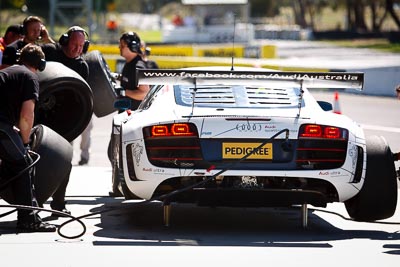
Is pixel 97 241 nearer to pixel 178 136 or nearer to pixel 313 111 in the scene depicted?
pixel 178 136

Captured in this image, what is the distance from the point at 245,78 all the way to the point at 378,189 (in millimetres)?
1453

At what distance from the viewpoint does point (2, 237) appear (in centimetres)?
884

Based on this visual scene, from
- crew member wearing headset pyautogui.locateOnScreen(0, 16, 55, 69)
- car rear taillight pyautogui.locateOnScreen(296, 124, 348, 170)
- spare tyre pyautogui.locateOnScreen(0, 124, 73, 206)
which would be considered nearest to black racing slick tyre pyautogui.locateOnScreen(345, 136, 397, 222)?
car rear taillight pyautogui.locateOnScreen(296, 124, 348, 170)

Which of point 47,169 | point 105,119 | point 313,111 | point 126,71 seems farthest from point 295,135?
point 105,119

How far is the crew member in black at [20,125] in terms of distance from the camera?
898cm

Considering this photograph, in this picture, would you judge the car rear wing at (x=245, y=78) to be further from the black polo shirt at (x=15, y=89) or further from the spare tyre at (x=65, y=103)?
the spare tyre at (x=65, y=103)

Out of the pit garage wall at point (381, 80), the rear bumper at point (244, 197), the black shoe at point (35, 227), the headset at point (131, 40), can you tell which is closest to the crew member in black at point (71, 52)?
the headset at point (131, 40)

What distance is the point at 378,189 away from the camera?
30.9 feet

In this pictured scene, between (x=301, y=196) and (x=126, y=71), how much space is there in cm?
431

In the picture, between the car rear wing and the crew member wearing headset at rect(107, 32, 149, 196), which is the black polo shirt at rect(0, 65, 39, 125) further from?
the crew member wearing headset at rect(107, 32, 149, 196)

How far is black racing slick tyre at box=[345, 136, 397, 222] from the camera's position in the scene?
9.41 m

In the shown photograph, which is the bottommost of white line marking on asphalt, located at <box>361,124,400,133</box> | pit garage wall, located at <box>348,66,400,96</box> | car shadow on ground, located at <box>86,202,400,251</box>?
pit garage wall, located at <box>348,66,400,96</box>

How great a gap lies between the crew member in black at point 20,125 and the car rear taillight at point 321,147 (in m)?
2.08

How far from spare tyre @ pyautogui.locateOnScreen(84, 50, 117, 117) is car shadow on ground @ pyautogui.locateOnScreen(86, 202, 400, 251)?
6.40ft
